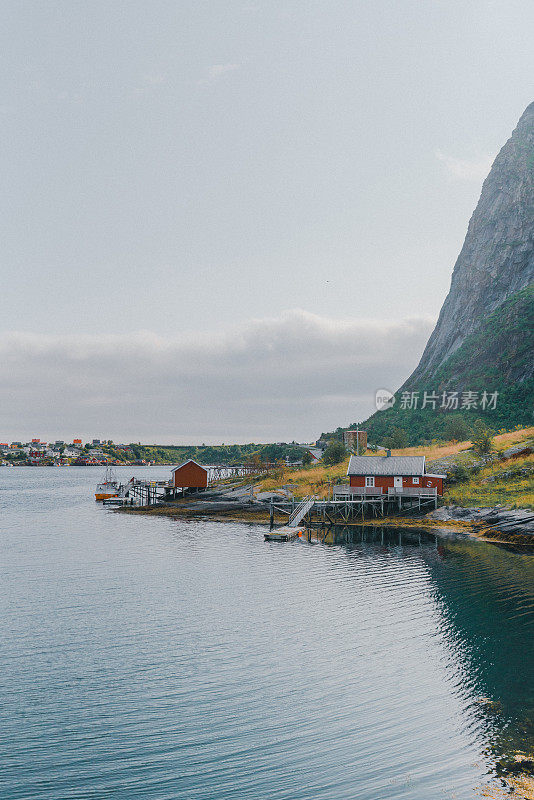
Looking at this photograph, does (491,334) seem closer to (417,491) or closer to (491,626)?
(417,491)

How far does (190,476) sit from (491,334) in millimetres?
97101

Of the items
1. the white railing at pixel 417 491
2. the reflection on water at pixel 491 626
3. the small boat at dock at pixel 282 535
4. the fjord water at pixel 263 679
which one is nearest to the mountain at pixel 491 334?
the white railing at pixel 417 491

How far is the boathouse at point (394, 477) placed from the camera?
247 ft

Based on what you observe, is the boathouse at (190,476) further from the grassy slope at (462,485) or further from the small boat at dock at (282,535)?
the small boat at dock at (282,535)

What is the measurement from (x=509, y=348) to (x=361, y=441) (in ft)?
166

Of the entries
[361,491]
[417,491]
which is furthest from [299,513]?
[417,491]

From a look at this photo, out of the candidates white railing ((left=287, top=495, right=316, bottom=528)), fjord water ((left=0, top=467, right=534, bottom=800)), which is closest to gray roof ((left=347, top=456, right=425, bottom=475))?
white railing ((left=287, top=495, right=316, bottom=528))

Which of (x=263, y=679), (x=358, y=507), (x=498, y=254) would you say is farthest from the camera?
(x=498, y=254)

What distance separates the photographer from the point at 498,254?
179 meters

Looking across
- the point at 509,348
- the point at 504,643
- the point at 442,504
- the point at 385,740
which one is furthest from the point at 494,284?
the point at 385,740

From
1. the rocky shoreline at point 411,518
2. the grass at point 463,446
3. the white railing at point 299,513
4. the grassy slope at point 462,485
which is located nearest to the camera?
the rocky shoreline at point 411,518

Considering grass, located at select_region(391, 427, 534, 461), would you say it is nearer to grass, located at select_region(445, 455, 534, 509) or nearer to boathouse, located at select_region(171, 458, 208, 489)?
grass, located at select_region(445, 455, 534, 509)

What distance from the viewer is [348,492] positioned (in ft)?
255

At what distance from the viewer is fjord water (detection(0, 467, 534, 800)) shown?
16.9 metres
